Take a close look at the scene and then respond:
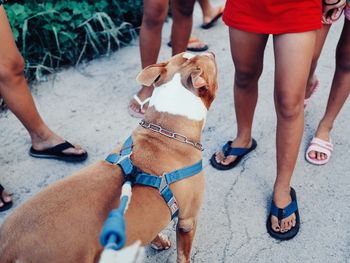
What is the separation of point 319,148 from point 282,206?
2.17ft

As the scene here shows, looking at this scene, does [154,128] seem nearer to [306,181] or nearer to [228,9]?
[228,9]

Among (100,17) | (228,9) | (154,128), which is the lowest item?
(100,17)

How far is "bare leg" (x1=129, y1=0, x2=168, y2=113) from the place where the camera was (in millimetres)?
3067

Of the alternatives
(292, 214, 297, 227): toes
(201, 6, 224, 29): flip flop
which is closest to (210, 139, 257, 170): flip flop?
(292, 214, 297, 227): toes

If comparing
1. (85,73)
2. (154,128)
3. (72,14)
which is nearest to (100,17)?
(72,14)

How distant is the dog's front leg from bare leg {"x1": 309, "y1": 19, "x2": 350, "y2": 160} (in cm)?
125

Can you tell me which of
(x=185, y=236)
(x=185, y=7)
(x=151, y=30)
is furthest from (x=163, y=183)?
(x=185, y=7)

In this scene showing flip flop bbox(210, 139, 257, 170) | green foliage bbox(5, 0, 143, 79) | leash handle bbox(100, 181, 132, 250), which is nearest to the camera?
leash handle bbox(100, 181, 132, 250)

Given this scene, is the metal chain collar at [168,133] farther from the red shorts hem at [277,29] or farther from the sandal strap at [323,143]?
the sandal strap at [323,143]

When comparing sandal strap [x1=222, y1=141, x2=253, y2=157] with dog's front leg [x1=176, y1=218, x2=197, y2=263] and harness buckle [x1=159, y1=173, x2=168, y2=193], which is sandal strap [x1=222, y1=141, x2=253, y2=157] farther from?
harness buckle [x1=159, y1=173, x2=168, y2=193]

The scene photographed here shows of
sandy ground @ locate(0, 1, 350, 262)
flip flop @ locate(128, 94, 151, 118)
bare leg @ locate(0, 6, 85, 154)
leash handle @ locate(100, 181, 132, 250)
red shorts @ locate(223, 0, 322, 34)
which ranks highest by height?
red shorts @ locate(223, 0, 322, 34)

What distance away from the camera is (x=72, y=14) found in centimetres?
412

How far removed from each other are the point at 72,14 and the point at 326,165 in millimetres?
2819

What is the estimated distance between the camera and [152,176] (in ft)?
6.18
